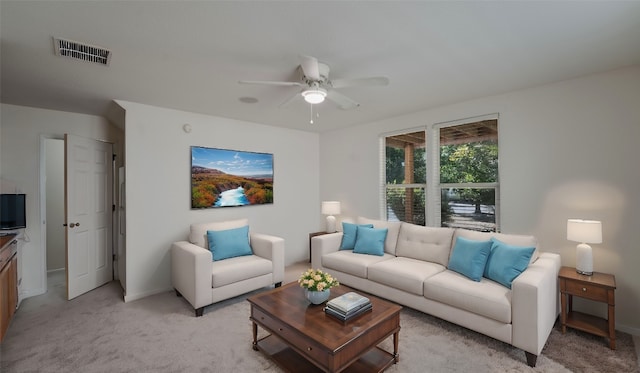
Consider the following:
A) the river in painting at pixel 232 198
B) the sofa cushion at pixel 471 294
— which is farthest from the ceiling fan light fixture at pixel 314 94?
the river in painting at pixel 232 198

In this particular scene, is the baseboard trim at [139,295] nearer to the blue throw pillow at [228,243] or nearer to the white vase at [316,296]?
the blue throw pillow at [228,243]

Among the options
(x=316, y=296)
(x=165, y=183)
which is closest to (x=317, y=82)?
(x=316, y=296)

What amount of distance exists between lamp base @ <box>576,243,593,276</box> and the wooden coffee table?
185 cm

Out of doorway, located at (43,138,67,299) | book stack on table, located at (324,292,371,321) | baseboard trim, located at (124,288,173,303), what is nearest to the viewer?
book stack on table, located at (324,292,371,321)

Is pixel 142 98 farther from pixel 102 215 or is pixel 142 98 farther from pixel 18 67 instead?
pixel 102 215

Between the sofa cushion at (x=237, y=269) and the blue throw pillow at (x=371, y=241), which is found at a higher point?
the blue throw pillow at (x=371, y=241)

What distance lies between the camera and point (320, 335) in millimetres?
1898

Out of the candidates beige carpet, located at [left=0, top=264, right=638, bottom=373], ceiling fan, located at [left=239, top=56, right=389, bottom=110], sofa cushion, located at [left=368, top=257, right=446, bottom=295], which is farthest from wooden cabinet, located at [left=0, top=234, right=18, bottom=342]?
sofa cushion, located at [left=368, top=257, right=446, bottom=295]

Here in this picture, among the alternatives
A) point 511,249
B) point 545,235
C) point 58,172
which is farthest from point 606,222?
point 58,172

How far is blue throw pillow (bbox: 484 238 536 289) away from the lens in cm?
256

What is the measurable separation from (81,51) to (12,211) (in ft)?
7.71

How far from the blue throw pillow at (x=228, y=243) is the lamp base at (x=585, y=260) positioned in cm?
358

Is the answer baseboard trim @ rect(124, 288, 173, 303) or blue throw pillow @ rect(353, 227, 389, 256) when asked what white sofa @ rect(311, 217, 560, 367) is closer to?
blue throw pillow @ rect(353, 227, 389, 256)

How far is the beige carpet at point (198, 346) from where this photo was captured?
2.20 meters
